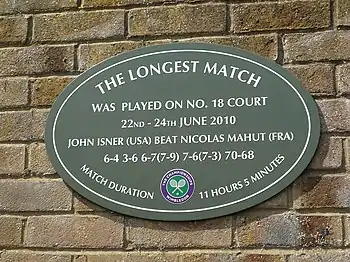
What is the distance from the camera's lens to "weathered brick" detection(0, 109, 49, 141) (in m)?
2.29

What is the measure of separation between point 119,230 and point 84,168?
0.23m

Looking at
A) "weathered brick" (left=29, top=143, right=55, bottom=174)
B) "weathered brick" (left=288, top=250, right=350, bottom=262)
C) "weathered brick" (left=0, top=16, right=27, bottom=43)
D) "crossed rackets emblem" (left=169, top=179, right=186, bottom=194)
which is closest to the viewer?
"weathered brick" (left=288, top=250, right=350, bottom=262)

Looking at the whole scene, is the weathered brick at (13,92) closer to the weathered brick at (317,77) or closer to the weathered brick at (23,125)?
the weathered brick at (23,125)

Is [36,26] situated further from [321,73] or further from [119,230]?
[321,73]

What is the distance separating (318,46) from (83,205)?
922mm

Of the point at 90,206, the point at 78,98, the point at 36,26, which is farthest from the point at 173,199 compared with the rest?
the point at 36,26

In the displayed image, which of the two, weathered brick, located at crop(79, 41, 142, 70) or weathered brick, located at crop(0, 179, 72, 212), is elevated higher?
weathered brick, located at crop(79, 41, 142, 70)

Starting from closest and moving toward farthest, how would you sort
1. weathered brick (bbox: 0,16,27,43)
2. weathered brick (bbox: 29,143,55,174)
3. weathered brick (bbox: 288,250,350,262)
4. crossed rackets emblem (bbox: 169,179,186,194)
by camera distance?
1. weathered brick (bbox: 288,250,350,262)
2. crossed rackets emblem (bbox: 169,179,186,194)
3. weathered brick (bbox: 29,143,55,174)
4. weathered brick (bbox: 0,16,27,43)

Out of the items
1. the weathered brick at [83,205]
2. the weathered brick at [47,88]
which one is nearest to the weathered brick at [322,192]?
the weathered brick at [83,205]

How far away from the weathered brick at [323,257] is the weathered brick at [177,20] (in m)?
0.78

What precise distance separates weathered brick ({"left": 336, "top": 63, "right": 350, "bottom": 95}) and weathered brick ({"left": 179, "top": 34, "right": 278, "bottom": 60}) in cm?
21

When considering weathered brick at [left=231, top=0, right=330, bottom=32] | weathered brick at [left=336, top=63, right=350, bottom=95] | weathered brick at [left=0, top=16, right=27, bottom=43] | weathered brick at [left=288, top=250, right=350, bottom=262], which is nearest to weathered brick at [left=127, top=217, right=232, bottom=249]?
weathered brick at [left=288, top=250, right=350, bottom=262]

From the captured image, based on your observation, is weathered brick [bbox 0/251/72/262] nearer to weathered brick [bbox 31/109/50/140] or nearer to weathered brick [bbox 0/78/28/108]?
weathered brick [bbox 31/109/50/140]

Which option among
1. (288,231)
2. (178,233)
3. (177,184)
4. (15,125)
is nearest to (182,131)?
(177,184)
